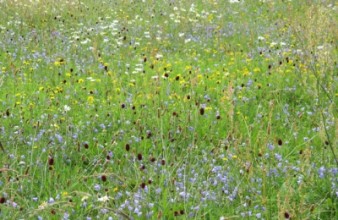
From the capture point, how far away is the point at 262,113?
182 inches

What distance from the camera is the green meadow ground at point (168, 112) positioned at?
3.09 m

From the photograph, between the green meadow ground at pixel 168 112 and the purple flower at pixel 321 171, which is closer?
the green meadow ground at pixel 168 112

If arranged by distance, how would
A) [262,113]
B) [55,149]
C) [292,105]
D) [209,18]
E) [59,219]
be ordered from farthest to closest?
[209,18] → [292,105] → [262,113] → [55,149] → [59,219]

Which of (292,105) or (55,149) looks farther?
(292,105)

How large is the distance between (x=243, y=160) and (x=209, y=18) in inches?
211

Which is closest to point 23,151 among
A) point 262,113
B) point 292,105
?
point 262,113

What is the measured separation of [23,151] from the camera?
12.6 ft

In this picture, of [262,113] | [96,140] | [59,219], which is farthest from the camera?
[262,113]

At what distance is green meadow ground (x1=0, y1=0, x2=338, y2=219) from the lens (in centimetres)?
309

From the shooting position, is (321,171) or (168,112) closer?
(321,171)

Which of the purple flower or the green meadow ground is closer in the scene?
the green meadow ground

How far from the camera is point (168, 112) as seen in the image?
15.1 ft

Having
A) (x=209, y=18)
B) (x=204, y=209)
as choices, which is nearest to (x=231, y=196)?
(x=204, y=209)

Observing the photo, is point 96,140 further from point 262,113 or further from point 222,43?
point 222,43
